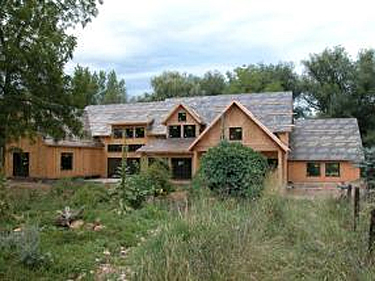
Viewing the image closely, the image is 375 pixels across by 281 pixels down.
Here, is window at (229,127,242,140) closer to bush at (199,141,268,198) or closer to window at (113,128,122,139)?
bush at (199,141,268,198)

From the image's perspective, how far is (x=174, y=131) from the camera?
36.4m

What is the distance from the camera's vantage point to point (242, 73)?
183 ft

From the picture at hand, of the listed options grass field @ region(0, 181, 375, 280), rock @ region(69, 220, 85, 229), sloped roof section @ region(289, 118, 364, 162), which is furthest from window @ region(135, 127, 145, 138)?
grass field @ region(0, 181, 375, 280)

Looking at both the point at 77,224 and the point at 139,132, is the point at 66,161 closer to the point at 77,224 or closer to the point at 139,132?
the point at 139,132

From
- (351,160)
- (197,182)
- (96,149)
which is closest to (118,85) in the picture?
(96,149)

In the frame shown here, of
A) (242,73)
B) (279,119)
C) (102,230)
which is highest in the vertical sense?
(242,73)

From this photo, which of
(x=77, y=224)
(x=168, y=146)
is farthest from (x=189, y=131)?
(x=77, y=224)

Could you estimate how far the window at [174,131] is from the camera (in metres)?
36.1

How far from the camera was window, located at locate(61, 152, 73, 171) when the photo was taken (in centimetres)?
3688

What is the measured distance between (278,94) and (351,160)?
24.0 ft

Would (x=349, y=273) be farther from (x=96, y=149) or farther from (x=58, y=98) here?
(x=96, y=149)

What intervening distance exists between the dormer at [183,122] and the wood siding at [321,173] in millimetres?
6975

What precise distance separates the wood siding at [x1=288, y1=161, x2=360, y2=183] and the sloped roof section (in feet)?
1.50

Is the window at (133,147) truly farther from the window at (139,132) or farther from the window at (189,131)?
the window at (189,131)
